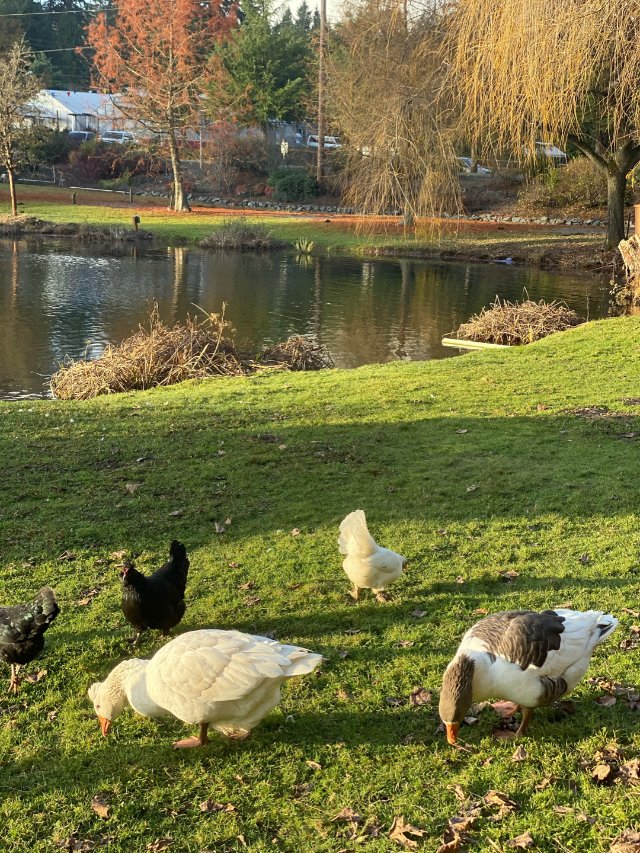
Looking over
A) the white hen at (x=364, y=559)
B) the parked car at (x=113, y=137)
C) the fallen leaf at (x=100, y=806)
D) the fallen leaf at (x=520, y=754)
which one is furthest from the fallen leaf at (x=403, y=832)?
the parked car at (x=113, y=137)

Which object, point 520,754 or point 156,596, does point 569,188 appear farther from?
point 520,754

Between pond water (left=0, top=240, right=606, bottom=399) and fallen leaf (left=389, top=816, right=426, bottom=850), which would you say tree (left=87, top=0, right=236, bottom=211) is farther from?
fallen leaf (left=389, top=816, right=426, bottom=850)

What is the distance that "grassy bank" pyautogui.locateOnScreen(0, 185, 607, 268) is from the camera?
3750 centimetres

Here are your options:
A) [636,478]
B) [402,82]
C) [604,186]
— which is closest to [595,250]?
[604,186]

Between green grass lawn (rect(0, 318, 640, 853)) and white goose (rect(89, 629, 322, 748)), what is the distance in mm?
247

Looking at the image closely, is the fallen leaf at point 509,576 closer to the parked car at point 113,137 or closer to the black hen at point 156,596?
the black hen at point 156,596

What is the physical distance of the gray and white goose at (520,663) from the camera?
3840 millimetres

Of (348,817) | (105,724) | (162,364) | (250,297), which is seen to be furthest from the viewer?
(250,297)

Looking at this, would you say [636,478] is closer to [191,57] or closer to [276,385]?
[276,385]

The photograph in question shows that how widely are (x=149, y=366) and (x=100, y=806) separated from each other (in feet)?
37.1

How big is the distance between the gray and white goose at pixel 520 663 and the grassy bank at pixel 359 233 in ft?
102

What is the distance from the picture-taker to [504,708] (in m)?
4.48

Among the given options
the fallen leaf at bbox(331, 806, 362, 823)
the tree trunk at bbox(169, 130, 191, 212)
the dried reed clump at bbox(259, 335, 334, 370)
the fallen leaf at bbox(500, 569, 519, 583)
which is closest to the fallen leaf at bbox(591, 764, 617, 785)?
the fallen leaf at bbox(331, 806, 362, 823)

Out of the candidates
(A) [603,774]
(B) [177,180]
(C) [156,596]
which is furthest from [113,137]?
(A) [603,774]
